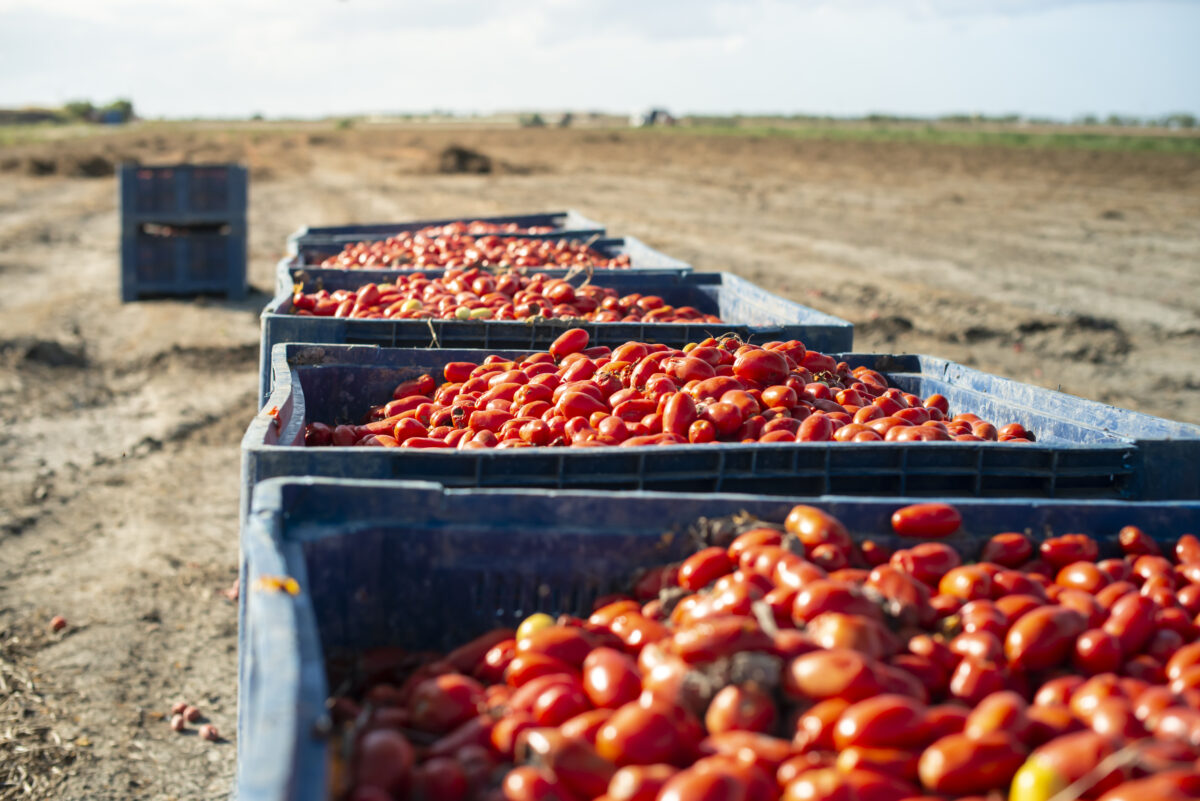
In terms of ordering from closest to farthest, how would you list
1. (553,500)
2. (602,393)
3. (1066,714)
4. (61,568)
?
(1066,714), (553,500), (602,393), (61,568)

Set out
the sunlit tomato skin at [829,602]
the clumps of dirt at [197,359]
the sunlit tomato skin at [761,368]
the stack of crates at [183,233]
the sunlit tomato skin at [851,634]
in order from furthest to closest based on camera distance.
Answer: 1. the stack of crates at [183,233]
2. the clumps of dirt at [197,359]
3. the sunlit tomato skin at [761,368]
4. the sunlit tomato skin at [829,602]
5. the sunlit tomato skin at [851,634]

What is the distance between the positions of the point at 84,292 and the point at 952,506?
43.5ft

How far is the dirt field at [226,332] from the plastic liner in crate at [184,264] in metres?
0.33

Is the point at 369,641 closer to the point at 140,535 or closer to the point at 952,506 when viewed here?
the point at 952,506

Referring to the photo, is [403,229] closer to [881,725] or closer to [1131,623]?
[1131,623]

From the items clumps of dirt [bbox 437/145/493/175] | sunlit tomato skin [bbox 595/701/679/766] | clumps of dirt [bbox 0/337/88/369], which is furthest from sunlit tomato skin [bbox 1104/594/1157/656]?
clumps of dirt [bbox 437/145/493/175]

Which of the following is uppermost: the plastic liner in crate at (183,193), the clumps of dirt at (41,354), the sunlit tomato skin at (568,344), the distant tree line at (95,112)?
the distant tree line at (95,112)

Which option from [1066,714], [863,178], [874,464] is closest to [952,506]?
[874,464]

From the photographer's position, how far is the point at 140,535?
19.5ft

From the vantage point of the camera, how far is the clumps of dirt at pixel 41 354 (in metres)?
9.45

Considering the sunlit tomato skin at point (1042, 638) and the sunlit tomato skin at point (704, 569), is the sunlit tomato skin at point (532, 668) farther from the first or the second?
the sunlit tomato skin at point (1042, 638)

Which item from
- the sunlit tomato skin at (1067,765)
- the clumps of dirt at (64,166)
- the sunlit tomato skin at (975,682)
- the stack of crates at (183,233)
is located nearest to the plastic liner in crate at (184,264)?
the stack of crates at (183,233)

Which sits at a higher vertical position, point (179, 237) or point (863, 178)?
point (863, 178)

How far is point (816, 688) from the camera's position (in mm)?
1845
